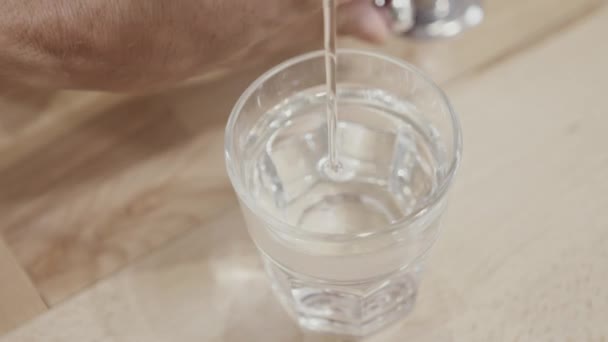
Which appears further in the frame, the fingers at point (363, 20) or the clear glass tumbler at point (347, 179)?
the fingers at point (363, 20)

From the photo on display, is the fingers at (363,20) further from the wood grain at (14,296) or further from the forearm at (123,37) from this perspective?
the wood grain at (14,296)

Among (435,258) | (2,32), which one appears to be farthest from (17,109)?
(435,258)

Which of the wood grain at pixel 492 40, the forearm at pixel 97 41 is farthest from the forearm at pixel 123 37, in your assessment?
the wood grain at pixel 492 40

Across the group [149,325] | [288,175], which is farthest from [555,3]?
[149,325]

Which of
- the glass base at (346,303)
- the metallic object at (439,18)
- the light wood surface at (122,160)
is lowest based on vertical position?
the glass base at (346,303)

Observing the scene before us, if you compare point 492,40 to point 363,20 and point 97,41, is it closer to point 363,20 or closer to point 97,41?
point 363,20

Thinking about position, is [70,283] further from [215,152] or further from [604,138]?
[604,138]

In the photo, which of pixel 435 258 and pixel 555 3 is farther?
pixel 555 3

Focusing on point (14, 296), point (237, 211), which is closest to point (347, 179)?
point (237, 211)

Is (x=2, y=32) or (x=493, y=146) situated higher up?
(x=2, y=32)
